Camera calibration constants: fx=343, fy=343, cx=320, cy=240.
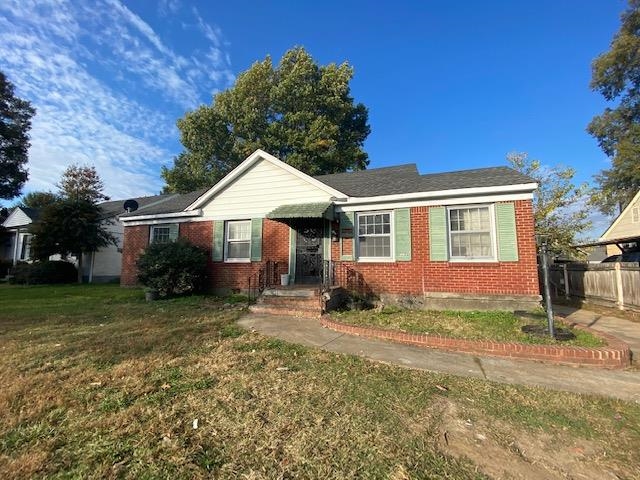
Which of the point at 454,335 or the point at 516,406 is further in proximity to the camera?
the point at 454,335

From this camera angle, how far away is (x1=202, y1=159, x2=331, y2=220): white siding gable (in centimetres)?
1141

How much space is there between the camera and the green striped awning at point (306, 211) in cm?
980

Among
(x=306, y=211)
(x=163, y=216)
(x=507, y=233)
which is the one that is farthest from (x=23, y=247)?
(x=507, y=233)

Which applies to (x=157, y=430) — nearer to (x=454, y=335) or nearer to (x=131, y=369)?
(x=131, y=369)

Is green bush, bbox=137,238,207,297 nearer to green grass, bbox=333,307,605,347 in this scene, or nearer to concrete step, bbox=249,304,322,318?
concrete step, bbox=249,304,322,318

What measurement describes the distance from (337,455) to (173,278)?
978cm

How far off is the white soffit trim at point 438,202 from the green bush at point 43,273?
16797 millimetres

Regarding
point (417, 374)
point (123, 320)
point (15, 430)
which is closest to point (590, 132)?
point (417, 374)

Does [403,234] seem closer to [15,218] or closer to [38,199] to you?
[15,218]

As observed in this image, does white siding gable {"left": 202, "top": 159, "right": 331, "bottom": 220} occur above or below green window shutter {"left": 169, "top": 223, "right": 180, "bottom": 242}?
above

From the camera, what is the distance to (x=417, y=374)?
471cm

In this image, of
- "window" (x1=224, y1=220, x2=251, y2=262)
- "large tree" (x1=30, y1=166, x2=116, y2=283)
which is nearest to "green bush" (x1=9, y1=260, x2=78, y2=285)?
"large tree" (x1=30, y1=166, x2=116, y2=283)

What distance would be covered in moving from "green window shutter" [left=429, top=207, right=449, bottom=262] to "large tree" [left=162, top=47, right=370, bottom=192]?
56.2 feet

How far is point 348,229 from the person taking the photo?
1070 cm
